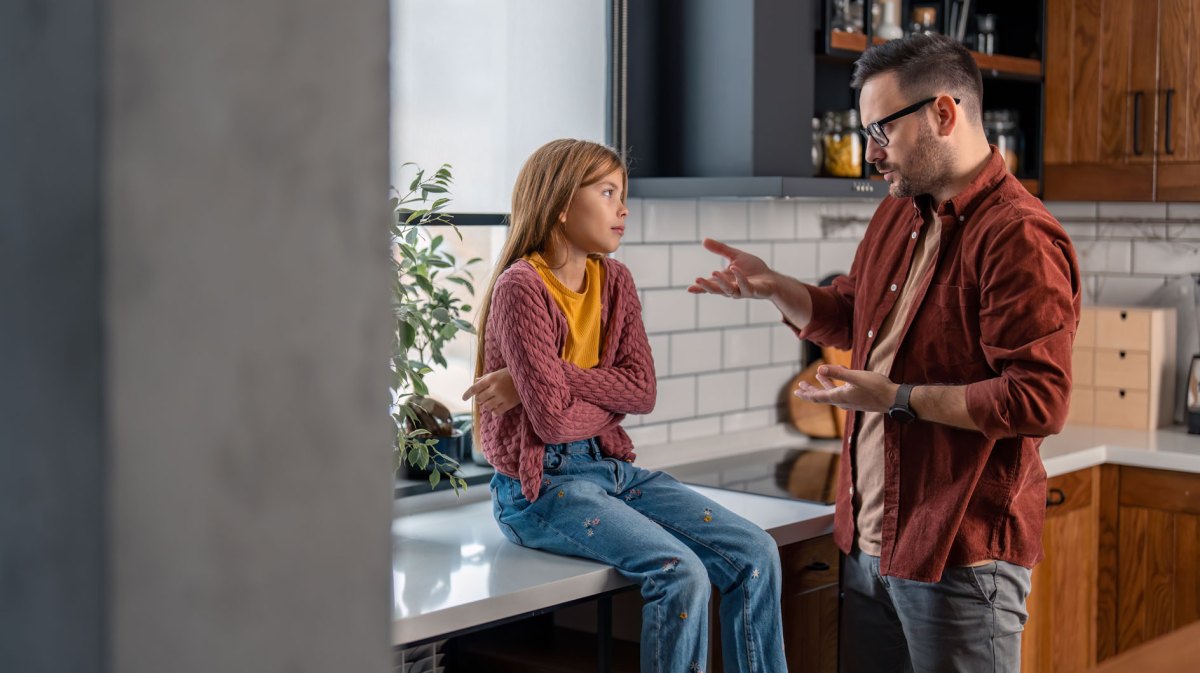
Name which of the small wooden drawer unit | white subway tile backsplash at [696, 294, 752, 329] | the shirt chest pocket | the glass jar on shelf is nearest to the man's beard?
the shirt chest pocket

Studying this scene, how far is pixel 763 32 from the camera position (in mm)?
2695

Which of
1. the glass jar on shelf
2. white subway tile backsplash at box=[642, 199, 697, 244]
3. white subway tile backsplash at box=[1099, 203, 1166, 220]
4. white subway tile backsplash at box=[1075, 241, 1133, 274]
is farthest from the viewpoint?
white subway tile backsplash at box=[1075, 241, 1133, 274]

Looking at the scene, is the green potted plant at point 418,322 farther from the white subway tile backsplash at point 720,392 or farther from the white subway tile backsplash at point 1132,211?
the white subway tile backsplash at point 1132,211

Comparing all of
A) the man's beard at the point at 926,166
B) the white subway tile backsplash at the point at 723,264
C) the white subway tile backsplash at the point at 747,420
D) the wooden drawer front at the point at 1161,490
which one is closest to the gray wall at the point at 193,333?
the man's beard at the point at 926,166

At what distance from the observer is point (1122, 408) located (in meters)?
3.52

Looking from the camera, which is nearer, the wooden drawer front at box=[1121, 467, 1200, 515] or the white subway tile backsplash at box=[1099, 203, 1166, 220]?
the wooden drawer front at box=[1121, 467, 1200, 515]

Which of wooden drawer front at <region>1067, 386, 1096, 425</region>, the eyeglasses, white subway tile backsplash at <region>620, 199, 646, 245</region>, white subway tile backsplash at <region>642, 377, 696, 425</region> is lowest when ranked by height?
wooden drawer front at <region>1067, 386, 1096, 425</region>

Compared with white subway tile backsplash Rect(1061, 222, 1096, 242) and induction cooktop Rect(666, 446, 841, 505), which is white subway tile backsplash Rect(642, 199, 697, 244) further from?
white subway tile backsplash Rect(1061, 222, 1096, 242)

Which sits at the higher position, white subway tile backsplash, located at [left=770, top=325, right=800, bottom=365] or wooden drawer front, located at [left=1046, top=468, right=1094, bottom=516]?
white subway tile backsplash, located at [left=770, top=325, right=800, bottom=365]

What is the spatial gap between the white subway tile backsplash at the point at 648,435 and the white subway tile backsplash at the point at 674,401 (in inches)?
0.7

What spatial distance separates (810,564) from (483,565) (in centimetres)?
73

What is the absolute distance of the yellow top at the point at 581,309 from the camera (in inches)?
77.8

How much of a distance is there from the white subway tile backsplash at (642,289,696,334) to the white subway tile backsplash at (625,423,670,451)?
237 millimetres

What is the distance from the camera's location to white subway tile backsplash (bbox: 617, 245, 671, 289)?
109 inches
